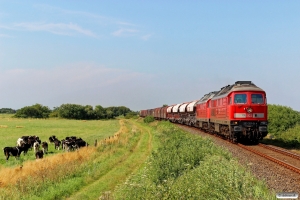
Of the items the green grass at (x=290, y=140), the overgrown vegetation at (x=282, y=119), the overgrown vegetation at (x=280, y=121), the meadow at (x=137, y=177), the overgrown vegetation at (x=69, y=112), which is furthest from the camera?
the overgrown vegetation at (x=69, y=112)

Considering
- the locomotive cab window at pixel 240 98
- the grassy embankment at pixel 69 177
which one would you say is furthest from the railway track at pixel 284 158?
the grassy embankment at pixel 69 177

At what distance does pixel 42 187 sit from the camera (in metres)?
15.6

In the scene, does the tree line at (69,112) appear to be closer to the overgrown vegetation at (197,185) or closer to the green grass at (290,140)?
the green grass at (290,140)

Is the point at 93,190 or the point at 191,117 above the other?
the point at 191,117

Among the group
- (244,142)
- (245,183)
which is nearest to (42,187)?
(245,183)

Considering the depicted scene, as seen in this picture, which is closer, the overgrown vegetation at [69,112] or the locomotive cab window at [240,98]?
the locomotive cab window at [240,98]

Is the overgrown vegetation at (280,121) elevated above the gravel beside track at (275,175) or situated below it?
above

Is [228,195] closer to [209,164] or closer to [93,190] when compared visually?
[209,164]

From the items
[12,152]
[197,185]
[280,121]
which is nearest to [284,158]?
[197,185]

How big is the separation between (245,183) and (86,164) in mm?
13246

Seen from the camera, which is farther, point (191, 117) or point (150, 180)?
point (191, 117)

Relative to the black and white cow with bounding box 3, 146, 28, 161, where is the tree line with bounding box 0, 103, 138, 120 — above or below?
above

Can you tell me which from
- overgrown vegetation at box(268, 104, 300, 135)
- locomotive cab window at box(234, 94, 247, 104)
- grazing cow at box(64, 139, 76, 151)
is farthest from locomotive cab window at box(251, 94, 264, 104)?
grazing cow at box(64, 139, 76, 151)

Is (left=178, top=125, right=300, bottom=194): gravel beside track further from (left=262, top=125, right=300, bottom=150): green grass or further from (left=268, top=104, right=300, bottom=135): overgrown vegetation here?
(left=268, top=104, right=300, bottom=135): overgrown vegetation
